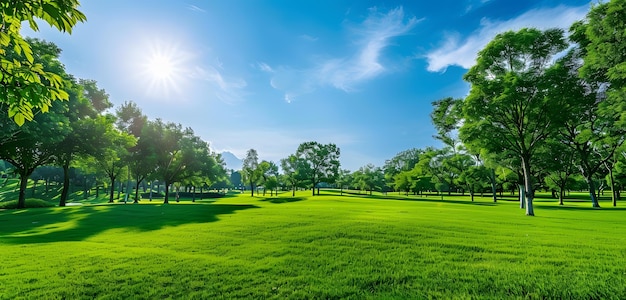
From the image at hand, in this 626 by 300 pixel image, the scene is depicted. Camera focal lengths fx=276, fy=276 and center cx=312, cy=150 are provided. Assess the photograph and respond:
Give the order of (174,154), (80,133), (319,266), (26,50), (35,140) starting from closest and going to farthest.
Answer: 1. (26,50)
2. (319,266)
3. (35,140)
4. (80,133)
5. (174,154)

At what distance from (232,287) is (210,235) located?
7021mm

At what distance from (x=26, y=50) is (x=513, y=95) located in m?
27.4

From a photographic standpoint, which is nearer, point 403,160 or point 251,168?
point 251,168

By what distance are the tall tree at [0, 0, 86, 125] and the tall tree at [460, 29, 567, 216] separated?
26.2 meters

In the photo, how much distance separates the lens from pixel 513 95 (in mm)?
22234

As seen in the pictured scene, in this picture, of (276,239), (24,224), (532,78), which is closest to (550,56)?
(532,78)

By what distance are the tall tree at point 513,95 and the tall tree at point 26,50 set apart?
2616cm

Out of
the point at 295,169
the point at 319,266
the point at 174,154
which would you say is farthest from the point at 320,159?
the point at 319,266

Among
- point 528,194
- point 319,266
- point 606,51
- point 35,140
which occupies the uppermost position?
point 606,51

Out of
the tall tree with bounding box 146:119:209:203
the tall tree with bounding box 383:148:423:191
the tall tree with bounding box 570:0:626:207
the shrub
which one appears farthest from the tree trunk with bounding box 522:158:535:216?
the tall tree with bounding box 383:148:423:191

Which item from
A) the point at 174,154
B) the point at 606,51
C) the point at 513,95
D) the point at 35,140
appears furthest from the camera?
the point at 174,154

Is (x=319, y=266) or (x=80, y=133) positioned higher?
(x=80, y=133)

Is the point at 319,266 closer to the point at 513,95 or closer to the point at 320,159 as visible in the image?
the point at 513,95

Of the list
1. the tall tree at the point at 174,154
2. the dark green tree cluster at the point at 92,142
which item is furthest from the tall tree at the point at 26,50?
the tall tree at the point at 174,154
